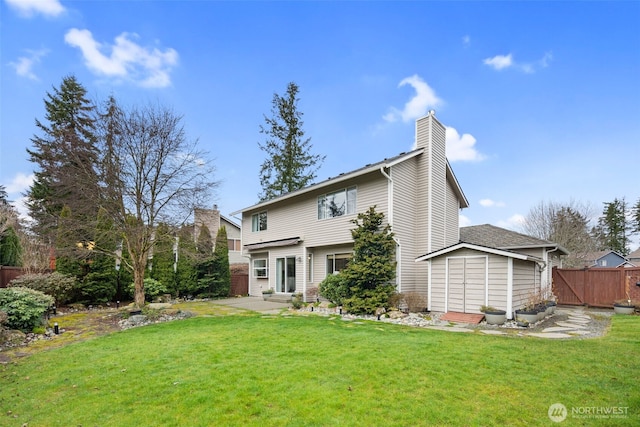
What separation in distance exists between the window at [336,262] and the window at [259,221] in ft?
18.8

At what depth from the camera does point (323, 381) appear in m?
4.62

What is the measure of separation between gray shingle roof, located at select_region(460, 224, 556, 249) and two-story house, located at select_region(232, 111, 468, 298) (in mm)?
1377

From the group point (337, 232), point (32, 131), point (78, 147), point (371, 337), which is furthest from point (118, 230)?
point (32, 131)

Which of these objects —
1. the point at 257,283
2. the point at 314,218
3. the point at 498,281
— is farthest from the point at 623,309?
the point at 257,283

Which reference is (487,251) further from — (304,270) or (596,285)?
(304,270)

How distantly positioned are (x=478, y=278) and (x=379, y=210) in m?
4.28

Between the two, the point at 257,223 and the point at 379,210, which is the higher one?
the point at 379,210

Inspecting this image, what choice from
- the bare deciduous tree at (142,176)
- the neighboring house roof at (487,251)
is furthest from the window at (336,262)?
the bare deciduous tree at (142,176)

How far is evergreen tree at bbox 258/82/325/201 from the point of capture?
26.9 m

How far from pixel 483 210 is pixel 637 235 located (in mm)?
29718

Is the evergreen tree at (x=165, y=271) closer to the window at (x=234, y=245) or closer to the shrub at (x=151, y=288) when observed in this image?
the shrub at (x=151, y=288)

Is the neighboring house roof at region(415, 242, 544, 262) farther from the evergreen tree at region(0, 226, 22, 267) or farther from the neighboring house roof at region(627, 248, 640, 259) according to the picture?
the neighboring house roof at region(627, 248, 640, 259)

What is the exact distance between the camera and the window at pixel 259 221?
1954cm

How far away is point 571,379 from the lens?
469 centimetres
